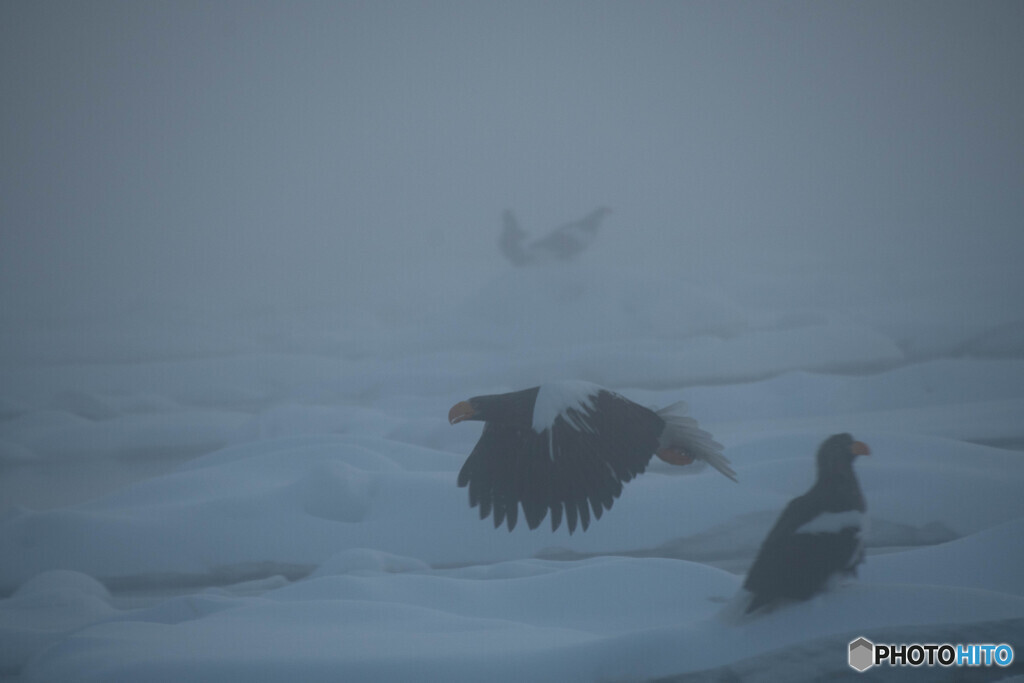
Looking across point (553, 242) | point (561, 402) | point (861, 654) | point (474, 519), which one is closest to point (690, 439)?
point (561, 402)

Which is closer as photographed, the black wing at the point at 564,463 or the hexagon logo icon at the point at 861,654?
the hexagon logo icon at the point at 861,654

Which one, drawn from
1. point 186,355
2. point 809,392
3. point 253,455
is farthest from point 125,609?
point 186,355

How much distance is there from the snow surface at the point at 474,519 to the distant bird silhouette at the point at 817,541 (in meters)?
0.06

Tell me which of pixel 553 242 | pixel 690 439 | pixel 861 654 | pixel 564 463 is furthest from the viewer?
pixel 553 242

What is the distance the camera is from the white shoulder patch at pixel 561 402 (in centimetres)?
191

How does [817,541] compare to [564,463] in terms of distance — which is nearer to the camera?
[817,541]

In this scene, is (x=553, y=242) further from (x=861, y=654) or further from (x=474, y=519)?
(x=861, y=654)

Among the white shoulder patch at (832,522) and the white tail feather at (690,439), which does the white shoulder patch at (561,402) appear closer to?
the white tail feather at (690,439)

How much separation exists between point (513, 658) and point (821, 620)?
28.3 inches

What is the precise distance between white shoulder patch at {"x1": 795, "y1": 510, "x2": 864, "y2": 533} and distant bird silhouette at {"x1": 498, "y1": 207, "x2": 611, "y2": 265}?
4.71 meters

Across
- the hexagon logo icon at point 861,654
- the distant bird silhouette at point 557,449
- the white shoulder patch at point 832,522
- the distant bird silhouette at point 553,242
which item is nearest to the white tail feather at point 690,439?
the distant bird silhouette at point 557,449

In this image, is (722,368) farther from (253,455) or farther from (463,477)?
(463,477)

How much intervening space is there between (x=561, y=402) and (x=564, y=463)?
16 cm

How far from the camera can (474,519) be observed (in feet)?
10.5
